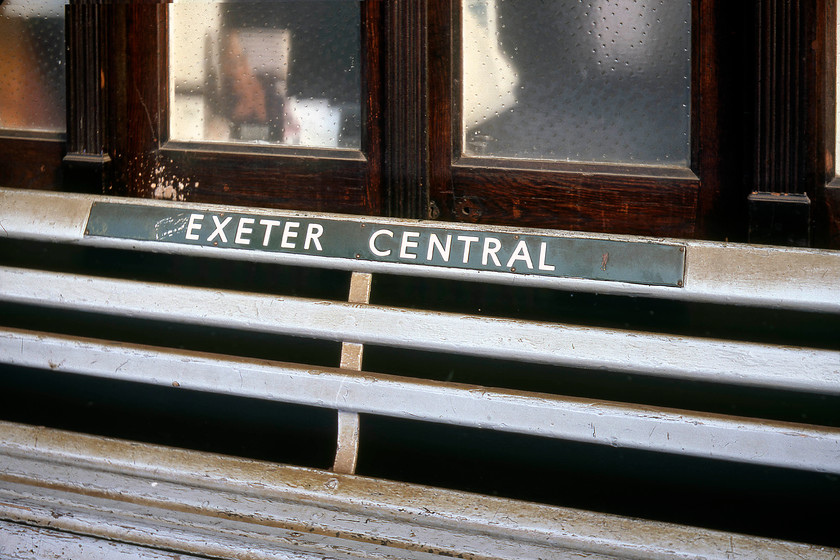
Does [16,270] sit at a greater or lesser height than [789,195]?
lesser

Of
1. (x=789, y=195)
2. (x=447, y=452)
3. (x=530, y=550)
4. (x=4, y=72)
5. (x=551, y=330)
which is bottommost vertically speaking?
(x=530, y=550)

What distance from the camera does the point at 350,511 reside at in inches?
60.8

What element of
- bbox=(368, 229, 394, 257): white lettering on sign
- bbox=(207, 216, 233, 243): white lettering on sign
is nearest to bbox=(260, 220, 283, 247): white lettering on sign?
bbox=(207, 216, 233, 243): white lettering on sign

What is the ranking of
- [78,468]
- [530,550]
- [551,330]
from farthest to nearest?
1. [78,468]
2. [551,330]
3. [530,550]

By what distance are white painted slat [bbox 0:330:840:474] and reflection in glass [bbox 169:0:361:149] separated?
27.2 inches

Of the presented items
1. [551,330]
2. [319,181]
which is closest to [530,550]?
[551,330]

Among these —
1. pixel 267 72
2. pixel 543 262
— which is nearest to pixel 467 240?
pixel 543 262

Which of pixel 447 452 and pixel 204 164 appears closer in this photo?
pixel 447 452

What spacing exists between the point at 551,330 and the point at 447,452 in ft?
1.49

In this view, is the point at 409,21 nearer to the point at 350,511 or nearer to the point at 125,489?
the point at 350,511

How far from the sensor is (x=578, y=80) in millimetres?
1711

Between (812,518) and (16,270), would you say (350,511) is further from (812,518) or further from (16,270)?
(16,270)

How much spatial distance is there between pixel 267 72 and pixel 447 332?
38.0 inches

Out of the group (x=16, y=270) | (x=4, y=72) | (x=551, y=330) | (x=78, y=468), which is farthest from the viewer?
(x=4, y=72)
